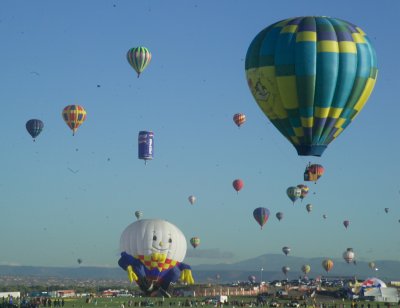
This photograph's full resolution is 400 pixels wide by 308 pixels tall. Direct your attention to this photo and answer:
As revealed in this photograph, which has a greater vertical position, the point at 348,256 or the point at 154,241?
the point at 348,256

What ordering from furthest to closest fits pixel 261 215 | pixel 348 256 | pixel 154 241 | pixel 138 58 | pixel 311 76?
pixel 348 256
pixel 261 215
pixel 154 241
pixel 138 58
pixel 311 76

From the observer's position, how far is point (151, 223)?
90.0 meters

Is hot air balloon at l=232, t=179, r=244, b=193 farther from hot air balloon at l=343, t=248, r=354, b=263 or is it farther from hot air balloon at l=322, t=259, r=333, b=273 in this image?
hot air balloon at l=343, t=248, r=354, b=263

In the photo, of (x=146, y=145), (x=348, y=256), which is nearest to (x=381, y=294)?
(x=146, y=145)

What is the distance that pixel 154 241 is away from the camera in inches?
3452

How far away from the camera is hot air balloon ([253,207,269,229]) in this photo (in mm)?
95688

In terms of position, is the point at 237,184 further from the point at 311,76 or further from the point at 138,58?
the point at 311,76

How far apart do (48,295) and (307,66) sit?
51424 mm

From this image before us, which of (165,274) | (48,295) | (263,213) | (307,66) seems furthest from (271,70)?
(48,295)

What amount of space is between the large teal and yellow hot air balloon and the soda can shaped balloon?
3433cm

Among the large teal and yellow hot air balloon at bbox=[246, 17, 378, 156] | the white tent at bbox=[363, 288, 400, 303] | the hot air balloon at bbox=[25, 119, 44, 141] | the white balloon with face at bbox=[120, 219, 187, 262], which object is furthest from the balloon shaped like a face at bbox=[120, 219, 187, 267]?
the large teal and yellow hot air balloon at bbox=[246, 17, 378, 156]

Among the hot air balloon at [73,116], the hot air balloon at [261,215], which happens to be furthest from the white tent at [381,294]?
the hot air balloon at [73,116]

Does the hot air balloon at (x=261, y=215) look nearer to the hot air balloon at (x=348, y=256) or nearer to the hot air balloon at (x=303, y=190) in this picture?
the hot air balloon at (x=303, y=190)

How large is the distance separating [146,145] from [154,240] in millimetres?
10102
